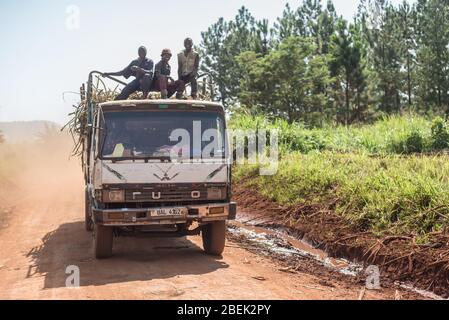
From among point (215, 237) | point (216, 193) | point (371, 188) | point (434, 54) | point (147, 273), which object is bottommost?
point (147, 273)

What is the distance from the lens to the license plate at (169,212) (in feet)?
24.2

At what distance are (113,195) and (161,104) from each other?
5.25ft

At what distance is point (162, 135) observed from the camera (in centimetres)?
777

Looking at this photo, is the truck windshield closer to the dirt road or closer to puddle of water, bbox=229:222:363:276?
the dirt road

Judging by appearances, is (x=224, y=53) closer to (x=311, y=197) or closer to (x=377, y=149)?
(x=377, y=149)

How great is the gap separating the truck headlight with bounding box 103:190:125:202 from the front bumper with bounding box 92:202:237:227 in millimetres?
159

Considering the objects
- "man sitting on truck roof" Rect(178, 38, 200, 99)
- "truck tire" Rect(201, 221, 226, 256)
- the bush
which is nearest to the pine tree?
the bush

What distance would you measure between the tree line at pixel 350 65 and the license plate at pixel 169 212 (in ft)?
95.1

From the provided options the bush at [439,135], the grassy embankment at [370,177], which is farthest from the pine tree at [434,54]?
the bush at [439,135]

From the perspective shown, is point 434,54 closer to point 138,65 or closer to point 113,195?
point 138,65

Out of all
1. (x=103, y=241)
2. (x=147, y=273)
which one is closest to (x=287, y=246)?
(x=147, y=273)

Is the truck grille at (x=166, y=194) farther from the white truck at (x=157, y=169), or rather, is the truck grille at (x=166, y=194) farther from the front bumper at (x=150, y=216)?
the front bumper at (x=150, y=216)

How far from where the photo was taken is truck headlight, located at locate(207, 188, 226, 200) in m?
7.69
